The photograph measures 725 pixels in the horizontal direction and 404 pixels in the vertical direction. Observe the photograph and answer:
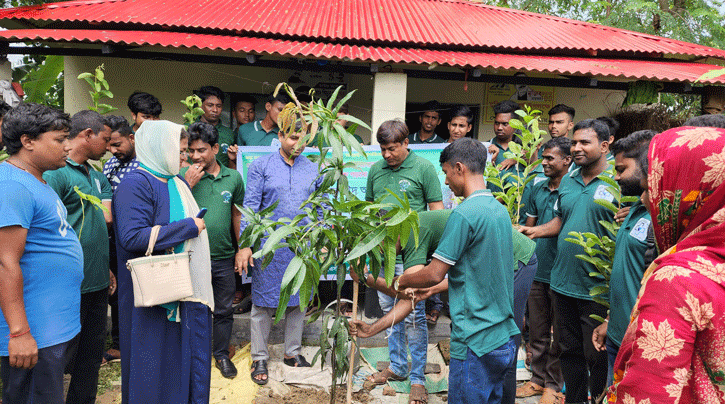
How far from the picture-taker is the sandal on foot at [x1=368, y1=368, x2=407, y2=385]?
13.4ft

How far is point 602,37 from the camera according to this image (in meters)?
7.52

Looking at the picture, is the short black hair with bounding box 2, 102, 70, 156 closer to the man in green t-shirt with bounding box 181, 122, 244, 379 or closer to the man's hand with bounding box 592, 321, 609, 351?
the man in green t-shirt with bounding box 181, 122, 244, 379

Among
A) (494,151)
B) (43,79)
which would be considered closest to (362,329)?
(494,151)

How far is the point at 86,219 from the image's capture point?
10.4ft

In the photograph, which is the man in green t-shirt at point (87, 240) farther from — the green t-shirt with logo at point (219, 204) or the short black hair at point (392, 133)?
the short black hair at point (392, 133)

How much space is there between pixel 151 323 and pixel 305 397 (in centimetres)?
165

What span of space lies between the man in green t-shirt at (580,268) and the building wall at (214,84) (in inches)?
114

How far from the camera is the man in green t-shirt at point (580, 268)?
10.7 ft

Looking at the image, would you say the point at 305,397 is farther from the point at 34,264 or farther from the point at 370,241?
the point at 370,241

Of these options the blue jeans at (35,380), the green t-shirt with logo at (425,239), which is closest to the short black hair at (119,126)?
the blue jeans at (35,380)

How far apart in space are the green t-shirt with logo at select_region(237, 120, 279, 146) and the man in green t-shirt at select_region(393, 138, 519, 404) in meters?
3.17

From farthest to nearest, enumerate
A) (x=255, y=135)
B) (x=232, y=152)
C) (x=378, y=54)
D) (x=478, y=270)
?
(x=378, y=54) → (x=255, y=135) → (x=232, y=152) → (x=478, y=270)

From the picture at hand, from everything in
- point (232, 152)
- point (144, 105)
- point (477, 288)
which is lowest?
point (477, 288)

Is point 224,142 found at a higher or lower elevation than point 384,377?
higher
